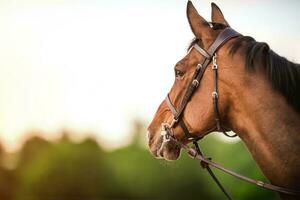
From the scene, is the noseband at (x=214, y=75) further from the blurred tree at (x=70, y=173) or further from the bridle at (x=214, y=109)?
the blurred tree at (x=70, y=173)

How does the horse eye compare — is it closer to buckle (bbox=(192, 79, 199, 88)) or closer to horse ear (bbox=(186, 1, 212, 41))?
buckle (bbox=(192, 79, 199, 88))

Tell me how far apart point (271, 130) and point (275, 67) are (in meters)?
0.64

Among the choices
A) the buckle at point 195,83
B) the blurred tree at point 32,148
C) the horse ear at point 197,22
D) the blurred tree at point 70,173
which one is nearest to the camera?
the buckle at point 195,83

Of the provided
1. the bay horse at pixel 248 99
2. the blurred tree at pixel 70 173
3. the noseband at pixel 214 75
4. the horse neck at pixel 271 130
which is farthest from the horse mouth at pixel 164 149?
A: the blurred tree at pixel 70 173

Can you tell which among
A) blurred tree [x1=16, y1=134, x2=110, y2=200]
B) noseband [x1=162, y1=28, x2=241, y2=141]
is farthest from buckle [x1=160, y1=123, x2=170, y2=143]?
blurred tree [x1=16, y1=134, x2=110, y2=200]

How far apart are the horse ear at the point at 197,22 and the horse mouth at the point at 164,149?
4.46ft

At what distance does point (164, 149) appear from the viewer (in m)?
6.31

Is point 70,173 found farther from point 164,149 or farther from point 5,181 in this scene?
point 164,149

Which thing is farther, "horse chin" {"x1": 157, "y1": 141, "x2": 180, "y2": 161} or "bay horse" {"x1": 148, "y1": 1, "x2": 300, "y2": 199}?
"horse chin" {"x1": 157, "y1": 141, "x2": 180, "y2": 161}

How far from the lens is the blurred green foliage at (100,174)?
7962cm

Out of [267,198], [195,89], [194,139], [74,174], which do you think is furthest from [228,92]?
[74,174]

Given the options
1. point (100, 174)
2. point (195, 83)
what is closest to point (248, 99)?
point (195, 83)

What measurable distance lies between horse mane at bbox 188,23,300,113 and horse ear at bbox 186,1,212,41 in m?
0.46

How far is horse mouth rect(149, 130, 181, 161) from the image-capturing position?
6289mm
